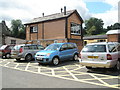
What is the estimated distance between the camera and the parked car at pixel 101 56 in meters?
6.58

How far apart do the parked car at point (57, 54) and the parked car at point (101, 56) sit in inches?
112

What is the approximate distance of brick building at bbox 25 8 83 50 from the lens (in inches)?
700

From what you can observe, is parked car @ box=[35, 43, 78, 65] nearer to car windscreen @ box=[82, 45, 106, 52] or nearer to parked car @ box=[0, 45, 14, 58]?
car windscreen @ box=[82, 45, 106, 52]

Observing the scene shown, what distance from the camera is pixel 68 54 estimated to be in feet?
35.8

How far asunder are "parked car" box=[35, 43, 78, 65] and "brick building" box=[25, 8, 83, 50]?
→ 627 cm

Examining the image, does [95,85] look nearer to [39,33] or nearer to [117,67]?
[117,67]

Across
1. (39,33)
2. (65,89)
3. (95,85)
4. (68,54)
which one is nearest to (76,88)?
(65,89)

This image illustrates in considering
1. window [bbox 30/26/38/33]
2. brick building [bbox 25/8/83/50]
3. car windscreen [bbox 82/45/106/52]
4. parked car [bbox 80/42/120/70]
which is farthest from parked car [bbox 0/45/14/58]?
car windscreen [bbox 82/45/106/52]

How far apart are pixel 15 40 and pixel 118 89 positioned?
111 ft

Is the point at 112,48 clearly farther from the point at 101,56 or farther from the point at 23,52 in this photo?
the point at 23,52

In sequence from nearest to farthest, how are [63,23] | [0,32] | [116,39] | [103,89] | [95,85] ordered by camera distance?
[103,89] < [95,85] < [63,23] < [116,39] < [0,32]

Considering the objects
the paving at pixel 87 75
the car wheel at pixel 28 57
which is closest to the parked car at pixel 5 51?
the car wheel at pixel 28 57

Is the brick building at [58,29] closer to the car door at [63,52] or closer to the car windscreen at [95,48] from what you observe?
the car door at [63,52]

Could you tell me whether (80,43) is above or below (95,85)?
above
